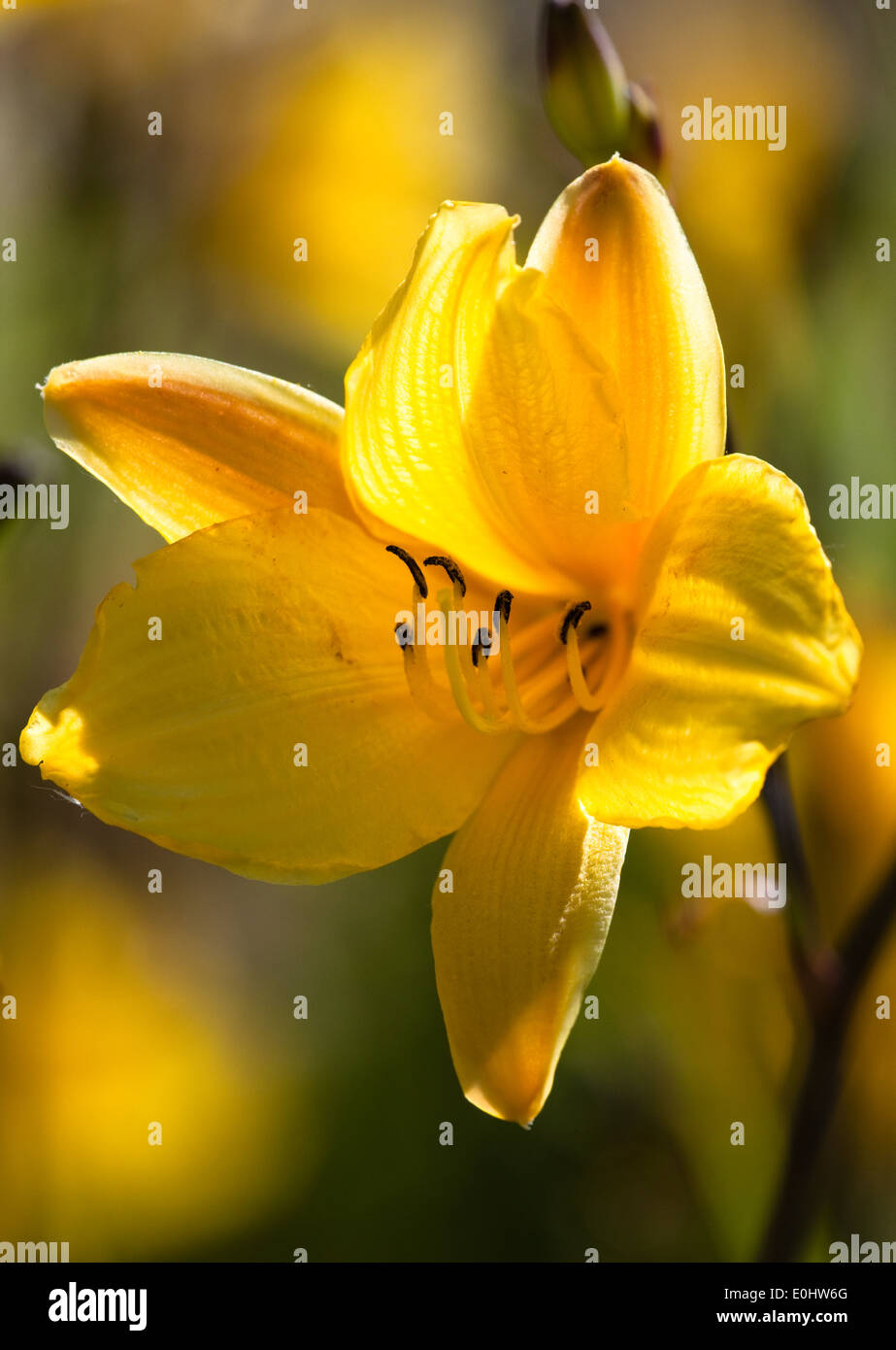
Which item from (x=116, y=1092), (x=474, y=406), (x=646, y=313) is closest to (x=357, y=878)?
(x=116, y=1092)

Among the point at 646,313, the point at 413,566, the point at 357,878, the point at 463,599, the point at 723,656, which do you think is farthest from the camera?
the point at 357,878

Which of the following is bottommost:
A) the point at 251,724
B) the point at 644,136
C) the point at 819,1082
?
the point at 819,1082

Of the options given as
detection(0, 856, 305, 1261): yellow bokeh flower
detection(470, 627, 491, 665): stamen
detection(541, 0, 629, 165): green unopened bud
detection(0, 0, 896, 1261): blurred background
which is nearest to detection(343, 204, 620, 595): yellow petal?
detection(470, 627, 491, 665): stamen

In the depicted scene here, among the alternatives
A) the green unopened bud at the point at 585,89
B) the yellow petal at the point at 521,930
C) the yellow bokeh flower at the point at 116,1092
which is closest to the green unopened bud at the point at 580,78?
the green unopened bud at the point at 585,89

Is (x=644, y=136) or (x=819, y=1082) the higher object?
(x=644, y=136)

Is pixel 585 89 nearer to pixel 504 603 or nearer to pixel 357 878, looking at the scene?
pixel 504 603

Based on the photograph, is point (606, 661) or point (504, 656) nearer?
point (504, 656)
